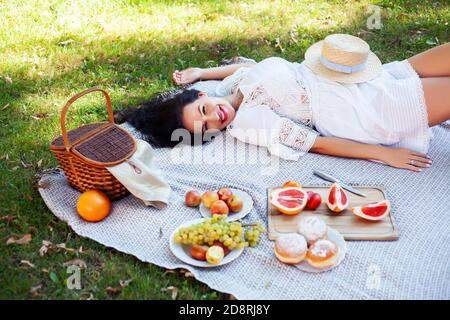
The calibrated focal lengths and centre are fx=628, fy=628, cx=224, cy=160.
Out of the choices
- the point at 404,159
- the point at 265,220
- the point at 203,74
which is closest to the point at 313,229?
the point at 265,220

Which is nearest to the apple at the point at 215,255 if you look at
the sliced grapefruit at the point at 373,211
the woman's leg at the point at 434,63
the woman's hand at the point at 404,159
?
the sliced grapefruit at the point at 373,211

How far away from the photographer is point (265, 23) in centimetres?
814

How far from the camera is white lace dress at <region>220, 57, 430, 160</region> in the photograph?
543 cm

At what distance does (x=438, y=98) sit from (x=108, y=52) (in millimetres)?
3894

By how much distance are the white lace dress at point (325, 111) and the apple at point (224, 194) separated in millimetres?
757

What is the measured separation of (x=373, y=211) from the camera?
4.74 meters

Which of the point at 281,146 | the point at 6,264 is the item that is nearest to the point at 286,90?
the point at 281,146

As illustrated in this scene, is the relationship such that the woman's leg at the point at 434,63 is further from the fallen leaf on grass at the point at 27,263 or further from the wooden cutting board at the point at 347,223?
the fallen leaf on grass at the point at 27,263

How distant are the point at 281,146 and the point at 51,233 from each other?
2.07 metres

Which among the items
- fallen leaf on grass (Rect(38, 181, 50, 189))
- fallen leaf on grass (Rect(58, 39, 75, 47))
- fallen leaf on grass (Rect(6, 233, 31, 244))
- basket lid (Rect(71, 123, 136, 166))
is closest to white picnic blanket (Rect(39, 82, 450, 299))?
fallen leaf on grass (Rect(38, 181, 50, 189))

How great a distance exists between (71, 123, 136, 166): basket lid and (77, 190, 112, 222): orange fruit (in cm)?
26
